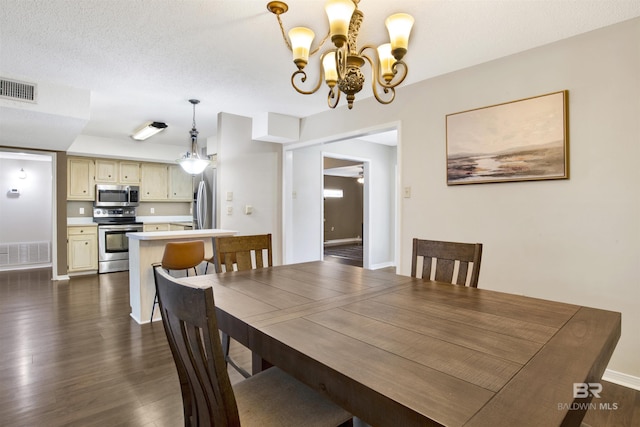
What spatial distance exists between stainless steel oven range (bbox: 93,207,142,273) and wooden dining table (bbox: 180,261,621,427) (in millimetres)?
5246

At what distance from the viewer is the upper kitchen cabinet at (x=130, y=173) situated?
241 inches

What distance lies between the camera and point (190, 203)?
23.4ft

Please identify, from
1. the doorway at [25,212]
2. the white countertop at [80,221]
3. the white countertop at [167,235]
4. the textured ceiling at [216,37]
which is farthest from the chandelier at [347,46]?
the doorway at [25,212]

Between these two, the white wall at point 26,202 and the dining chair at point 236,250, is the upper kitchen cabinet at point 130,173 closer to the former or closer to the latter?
the white wall at point 26,202

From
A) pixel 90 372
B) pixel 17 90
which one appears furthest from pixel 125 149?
pixel 90 372

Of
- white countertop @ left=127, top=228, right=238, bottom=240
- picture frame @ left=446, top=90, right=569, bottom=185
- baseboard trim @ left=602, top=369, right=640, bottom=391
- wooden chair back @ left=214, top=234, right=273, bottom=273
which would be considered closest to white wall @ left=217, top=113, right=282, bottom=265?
white countertop @ left=127, top=228, right=238, bottom=240

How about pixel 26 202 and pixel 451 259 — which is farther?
pixel 26 202

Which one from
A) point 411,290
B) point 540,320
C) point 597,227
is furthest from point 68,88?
point 597,227

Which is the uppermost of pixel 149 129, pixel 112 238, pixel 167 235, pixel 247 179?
pixel 149 129

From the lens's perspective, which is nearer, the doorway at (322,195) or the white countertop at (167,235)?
the white countertop at (167,235)

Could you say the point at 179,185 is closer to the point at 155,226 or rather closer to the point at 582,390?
the point at 155,226

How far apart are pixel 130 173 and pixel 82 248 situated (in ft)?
5.14

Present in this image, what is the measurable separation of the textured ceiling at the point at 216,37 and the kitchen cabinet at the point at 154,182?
3.23 m

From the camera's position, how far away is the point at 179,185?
6.82 metres
